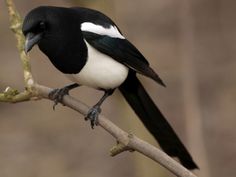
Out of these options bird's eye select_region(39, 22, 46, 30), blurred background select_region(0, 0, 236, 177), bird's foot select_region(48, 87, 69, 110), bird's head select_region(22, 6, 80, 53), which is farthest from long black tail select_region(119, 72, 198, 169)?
blurred background select_region(0, 0, 236, 177)

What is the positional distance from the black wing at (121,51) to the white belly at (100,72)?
21mm

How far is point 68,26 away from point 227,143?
3087mm

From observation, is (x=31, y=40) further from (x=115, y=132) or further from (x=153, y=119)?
(x=153, y=119)

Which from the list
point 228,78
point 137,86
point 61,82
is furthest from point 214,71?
point 137,86

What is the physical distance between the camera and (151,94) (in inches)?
209

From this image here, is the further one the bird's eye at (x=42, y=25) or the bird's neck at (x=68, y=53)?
the bird's neck at (x=68, y=53)

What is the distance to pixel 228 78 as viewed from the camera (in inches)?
244

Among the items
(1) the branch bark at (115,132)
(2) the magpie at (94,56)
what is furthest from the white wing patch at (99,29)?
(1) the branch bark at (115,132)

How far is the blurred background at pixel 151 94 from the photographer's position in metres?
5.48

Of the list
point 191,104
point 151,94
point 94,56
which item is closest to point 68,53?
point 94,56

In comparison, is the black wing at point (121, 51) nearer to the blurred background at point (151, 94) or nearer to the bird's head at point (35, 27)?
the bird's head at point (35, 27)

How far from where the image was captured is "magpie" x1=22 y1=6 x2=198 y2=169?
2.54 metres

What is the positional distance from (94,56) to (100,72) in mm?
67

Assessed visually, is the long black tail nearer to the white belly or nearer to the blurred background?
the white belly
